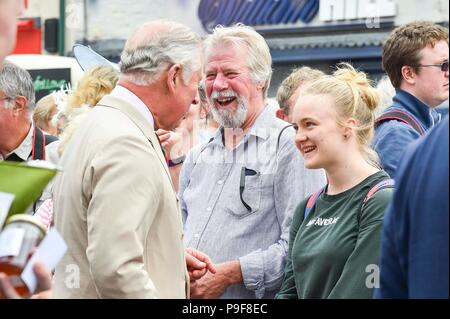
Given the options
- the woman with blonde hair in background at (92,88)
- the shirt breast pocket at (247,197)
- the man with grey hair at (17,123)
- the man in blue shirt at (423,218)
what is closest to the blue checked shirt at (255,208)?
the shirt breast pocket at (247,197)

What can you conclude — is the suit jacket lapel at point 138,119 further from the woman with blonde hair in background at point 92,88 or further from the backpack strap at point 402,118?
the backpack strap at point 402,118

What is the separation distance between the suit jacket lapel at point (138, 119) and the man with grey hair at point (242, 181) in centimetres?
89

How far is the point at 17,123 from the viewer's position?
527cm

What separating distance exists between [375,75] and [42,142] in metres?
10.3

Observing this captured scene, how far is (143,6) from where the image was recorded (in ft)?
57.0

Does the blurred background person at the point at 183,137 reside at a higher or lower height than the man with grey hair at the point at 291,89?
lower

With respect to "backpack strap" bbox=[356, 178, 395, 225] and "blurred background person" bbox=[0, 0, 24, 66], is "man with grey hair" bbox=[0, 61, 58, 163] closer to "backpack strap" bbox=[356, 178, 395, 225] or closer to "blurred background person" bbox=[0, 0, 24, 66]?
"backpack strap" bbox=[356, 178, 395, 225]

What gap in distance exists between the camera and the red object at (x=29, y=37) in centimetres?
1950

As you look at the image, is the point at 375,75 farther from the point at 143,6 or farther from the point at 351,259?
the point at 351,259

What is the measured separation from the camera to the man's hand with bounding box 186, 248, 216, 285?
12.8 ft

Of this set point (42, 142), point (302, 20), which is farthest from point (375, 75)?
point (42, 142)

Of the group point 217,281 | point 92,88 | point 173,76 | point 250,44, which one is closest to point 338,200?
point 217,281

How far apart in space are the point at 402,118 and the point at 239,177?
37.5 inches

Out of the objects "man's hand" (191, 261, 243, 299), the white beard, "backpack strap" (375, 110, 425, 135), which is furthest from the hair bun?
"man's hand" (191, 261, 243, 299)
